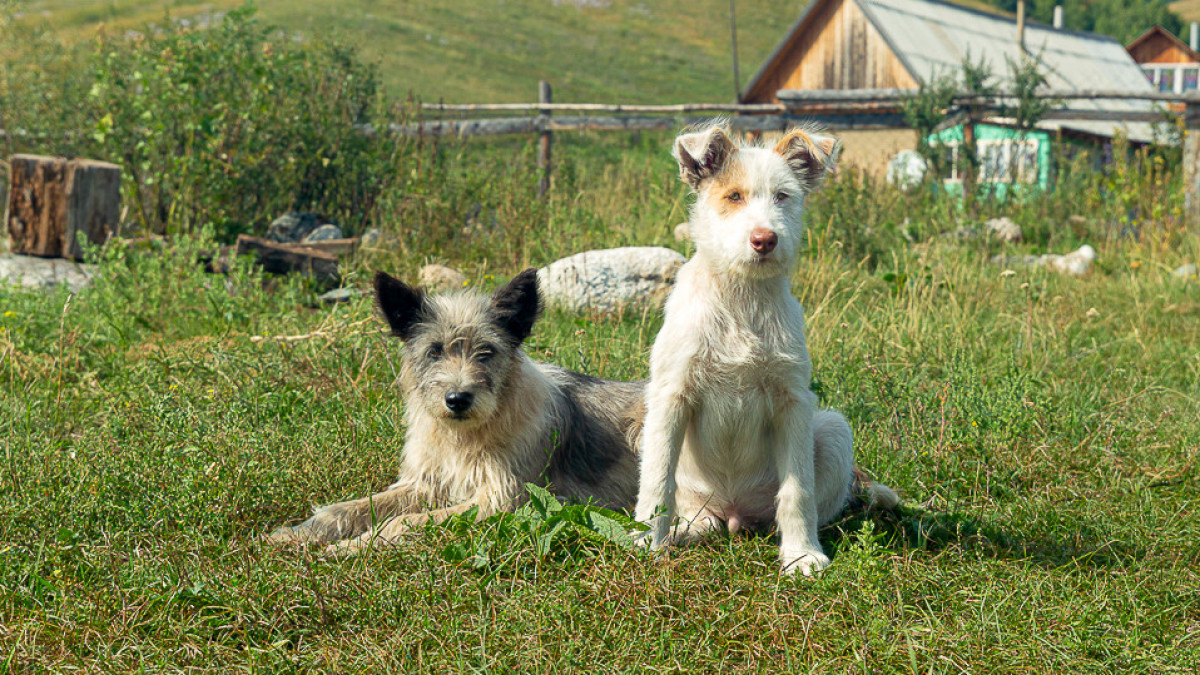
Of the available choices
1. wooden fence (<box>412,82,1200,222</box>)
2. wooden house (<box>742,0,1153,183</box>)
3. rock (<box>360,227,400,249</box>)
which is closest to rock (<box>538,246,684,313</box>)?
rock (<box>360,227,400,249</box>)

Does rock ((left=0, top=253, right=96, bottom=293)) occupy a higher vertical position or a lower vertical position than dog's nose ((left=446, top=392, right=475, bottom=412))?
higher

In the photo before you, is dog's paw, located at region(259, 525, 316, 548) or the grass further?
dog's paw, located at region(259, 525, 316, 548)

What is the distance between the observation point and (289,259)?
934 cm

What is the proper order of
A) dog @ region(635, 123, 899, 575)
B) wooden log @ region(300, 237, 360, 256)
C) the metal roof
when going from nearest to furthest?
dog @ region(635, 123, 899, 575), wooden log @ region(300, 237, 360, 256), the metal roof

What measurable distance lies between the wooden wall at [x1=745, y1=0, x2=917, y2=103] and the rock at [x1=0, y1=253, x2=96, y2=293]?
72.1ft

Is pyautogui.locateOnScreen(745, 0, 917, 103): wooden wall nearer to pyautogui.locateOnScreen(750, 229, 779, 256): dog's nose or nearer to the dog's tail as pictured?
the dog's tail

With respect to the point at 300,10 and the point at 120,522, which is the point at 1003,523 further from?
the point at 300,10

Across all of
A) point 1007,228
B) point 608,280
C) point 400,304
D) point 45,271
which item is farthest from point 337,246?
point 1007,228

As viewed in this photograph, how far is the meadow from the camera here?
3.33m

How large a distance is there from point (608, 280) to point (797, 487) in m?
4.41

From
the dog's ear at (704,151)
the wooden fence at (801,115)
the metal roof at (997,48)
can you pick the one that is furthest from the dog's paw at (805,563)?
the metal roof at (997,48)

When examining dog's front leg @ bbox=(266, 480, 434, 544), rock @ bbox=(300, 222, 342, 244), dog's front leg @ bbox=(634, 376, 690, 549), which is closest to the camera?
dog's front leg @ bbox=(634, 376, 690, 549)

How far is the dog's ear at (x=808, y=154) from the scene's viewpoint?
13.6 ft

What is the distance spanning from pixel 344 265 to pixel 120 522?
5.12 m
